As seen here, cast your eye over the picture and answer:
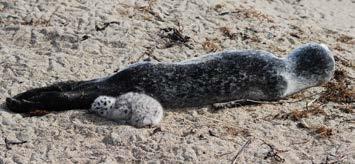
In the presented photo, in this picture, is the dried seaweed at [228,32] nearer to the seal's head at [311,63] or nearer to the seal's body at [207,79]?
the seal's head at [311,63]

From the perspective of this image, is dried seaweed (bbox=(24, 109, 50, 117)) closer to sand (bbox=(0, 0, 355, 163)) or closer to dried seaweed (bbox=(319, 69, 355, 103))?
sand (bbox=(0, 0, 355, 163))

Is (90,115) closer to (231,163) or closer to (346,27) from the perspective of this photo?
(231,163)

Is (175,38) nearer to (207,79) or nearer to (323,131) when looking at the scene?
(207,79)

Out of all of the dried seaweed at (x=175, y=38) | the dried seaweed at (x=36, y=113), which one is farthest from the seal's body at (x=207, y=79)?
the dried seaweed at (x=175, y=38)

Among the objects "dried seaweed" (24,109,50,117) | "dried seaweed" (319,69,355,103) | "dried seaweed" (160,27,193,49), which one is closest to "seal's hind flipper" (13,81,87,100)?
"dried seaweed" (24,109,50,117)

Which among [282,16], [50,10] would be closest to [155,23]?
[50,10]

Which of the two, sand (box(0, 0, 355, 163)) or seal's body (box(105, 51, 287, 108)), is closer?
sand (box(0, 0, 355, 163))
